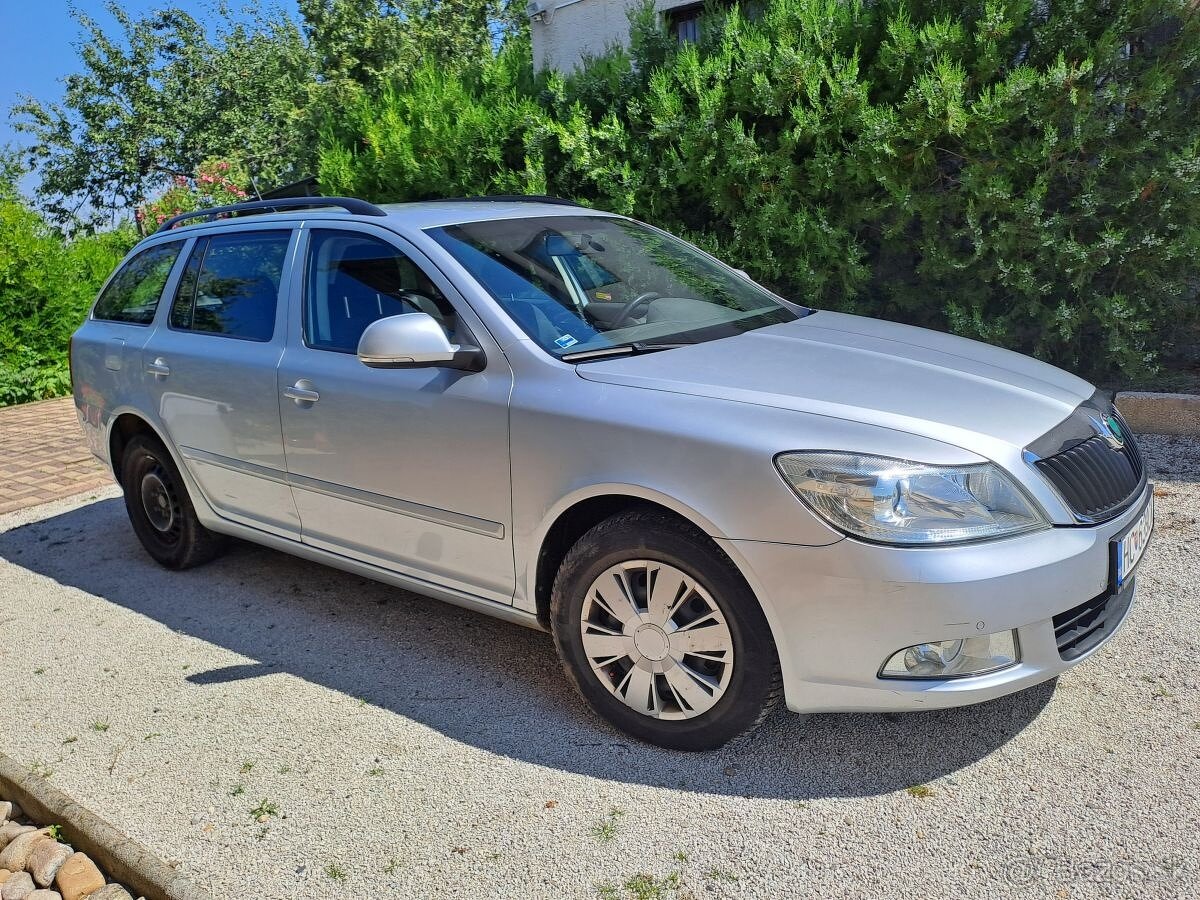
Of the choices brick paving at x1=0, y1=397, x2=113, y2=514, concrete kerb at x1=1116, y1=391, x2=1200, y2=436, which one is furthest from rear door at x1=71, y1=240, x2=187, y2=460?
concrete kerb at x1=1116, y1=391, x2=1200, y2=436

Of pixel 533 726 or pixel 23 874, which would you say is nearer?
pixel 23 874

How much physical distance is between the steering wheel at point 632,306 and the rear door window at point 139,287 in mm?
2559

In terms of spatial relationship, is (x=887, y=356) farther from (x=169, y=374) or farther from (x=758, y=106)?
(x=758, y=106)

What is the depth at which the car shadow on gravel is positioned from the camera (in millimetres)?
2982

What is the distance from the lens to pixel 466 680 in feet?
12.1

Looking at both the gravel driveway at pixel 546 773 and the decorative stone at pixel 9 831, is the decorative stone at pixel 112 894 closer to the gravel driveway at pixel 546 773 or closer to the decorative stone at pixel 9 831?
A: the gravel driveway at pixel 546 773

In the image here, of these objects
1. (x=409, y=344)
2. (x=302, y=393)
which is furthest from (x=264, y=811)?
(x=302, y=393)

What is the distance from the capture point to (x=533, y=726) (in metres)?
3.33

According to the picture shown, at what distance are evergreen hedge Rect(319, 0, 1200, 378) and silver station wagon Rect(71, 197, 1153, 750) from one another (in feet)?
7.97

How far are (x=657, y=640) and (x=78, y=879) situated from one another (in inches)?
71.2

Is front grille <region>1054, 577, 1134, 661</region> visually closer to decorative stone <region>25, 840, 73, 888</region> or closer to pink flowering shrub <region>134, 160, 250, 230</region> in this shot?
decorative stone <region>25, 840, 73, 888</region>

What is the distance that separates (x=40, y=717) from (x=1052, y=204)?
6.14 m

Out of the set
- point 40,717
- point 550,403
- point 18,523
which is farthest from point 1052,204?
point 18,523

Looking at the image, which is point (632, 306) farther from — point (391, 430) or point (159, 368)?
point (159, 368)
